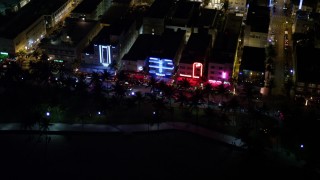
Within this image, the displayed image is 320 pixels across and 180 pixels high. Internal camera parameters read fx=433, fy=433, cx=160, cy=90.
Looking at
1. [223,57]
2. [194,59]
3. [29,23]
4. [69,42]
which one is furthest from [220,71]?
[29,23]

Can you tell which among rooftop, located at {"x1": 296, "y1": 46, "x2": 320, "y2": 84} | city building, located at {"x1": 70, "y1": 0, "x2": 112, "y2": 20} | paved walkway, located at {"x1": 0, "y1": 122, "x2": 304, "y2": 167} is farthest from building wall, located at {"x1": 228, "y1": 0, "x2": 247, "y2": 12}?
paved walkway, located at {"x1": 0, "y1": 122, "x2": 304, "y2": 167}

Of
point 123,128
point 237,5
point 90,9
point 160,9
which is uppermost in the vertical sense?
point 237,5

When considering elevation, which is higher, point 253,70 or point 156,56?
point 156,56

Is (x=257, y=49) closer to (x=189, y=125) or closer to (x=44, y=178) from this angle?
(x=189, y=125)

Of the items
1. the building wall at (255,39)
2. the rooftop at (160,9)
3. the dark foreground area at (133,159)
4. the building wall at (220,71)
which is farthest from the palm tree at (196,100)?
the rooftop at (160,9)

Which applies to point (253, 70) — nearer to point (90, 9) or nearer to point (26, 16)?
point (90, 9)

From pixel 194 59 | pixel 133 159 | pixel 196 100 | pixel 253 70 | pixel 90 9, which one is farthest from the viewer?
pixel 90 9

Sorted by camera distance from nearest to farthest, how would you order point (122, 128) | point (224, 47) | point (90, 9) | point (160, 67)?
point (122, 128) < point (160, 67) < point (224, 47) < point (90, 9)

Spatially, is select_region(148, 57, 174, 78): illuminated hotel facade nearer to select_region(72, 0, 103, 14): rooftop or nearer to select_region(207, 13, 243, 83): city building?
select_region(207, 13, 243, 83): city building

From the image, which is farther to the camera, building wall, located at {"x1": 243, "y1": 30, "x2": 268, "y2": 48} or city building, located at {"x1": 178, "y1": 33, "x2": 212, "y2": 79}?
building wall, located at {"x1": 243, "y1": 30, "x2": 268, "y2": 48}
